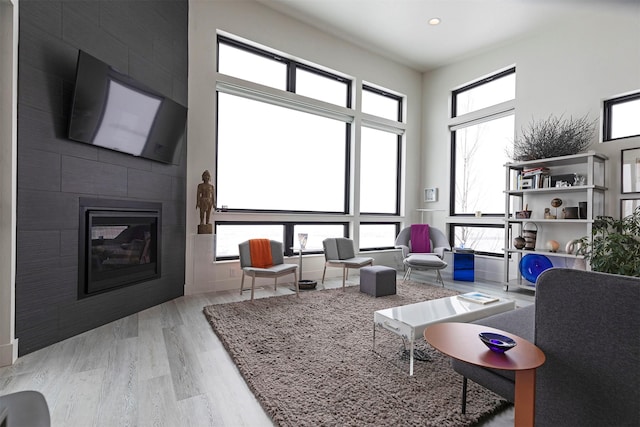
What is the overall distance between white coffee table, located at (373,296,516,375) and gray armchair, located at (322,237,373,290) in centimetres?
179

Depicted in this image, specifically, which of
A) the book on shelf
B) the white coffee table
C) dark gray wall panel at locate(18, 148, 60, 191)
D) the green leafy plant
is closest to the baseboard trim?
dark gray wall panel at locate(18, 148, 60, 191)

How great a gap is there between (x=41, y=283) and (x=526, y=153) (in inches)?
226

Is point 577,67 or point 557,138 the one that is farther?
point 577,67

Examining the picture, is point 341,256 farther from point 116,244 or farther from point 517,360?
point 517,360

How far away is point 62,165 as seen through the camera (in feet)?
8.65

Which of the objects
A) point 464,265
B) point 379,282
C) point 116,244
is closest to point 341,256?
point 379,282

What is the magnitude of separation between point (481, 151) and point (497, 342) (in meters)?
5.18

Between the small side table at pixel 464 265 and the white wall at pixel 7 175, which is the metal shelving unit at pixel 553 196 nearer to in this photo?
the small side table at pixel 464 265

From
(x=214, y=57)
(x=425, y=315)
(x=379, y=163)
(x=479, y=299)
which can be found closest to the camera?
(x=425, y=315)

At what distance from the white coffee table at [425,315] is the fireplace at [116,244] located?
2.54 meters

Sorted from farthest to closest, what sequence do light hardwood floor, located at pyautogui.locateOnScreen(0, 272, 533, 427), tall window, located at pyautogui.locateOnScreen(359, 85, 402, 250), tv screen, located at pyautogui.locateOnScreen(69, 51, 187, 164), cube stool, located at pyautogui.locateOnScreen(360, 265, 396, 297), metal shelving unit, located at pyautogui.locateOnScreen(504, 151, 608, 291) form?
tall window, located at pyautogui.locateOnScreen(359, 85, 402, 250) → cube stool, located at pyautogui.locateOnScreen(360, 265, 396, 297) → metal shelving unit, located at pyautogui.locateOnScreen(504, 151, 608, 291) → tv screen, located at pyautogui.locateOnScreen(69, 51, 187, 164) → light hardwood floor, located at pyautogui.locateOnScreen(0, 272, 533, 427)

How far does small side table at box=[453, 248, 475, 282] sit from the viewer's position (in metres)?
5.35

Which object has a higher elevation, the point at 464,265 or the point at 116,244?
the point at 116,244

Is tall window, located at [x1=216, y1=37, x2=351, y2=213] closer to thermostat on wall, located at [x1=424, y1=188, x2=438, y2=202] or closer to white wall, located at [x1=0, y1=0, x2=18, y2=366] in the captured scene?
thermostat on wall, located at [x1=424, y1=188, x2=438, y2=202]
